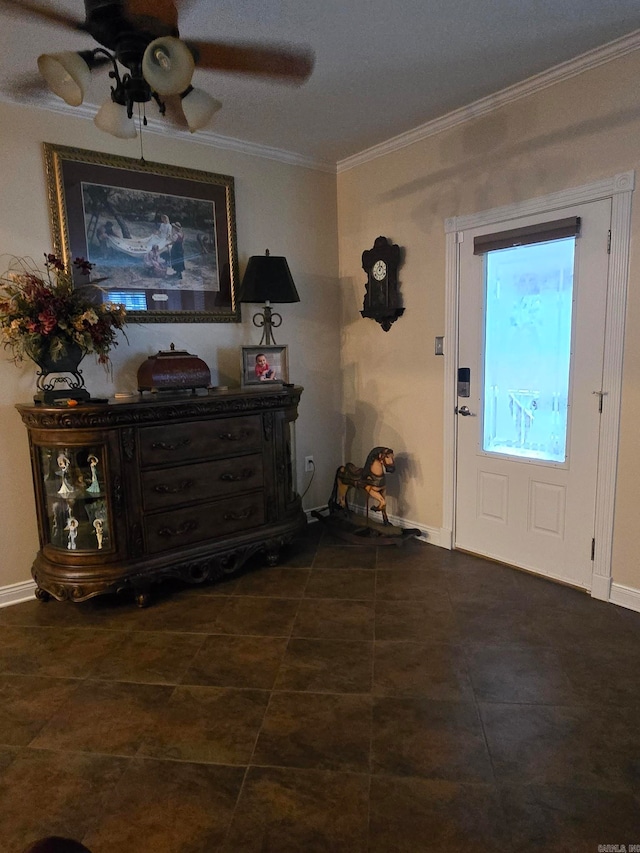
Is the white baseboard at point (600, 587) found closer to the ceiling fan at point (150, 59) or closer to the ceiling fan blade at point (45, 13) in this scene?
the ceiling fan at point (150, 59)

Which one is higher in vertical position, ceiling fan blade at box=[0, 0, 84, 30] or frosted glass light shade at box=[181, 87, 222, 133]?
ceiling fan blade at box=[0, 0, 84, 30]

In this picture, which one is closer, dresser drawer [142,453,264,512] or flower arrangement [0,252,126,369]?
flower arrangement [0,252,126,369]

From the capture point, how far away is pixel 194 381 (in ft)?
10.5

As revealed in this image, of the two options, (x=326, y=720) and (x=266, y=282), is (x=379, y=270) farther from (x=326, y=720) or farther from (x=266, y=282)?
(x=326, y=720)

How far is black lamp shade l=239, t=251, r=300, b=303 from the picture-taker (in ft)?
11.6

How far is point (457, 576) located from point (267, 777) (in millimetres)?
1798

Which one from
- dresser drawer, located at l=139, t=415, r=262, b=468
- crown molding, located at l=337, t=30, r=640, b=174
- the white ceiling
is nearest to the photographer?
the white ceiling

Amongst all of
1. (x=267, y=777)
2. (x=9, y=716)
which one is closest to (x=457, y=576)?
(x=267, y=777)

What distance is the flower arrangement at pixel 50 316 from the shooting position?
8.77 feet

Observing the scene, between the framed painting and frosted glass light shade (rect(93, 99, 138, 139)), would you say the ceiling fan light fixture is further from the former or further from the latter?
the framed painting

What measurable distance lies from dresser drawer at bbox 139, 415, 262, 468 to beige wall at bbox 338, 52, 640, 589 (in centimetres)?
120

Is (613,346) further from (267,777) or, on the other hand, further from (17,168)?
(17,168)

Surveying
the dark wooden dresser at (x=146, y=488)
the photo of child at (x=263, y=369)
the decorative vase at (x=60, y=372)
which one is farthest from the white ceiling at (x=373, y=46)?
the dark wooden dresser at (x=146, y=488)

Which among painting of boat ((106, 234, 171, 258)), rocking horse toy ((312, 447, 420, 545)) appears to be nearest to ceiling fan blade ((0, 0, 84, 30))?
painting of boat ((106, 234, 171, 258))
